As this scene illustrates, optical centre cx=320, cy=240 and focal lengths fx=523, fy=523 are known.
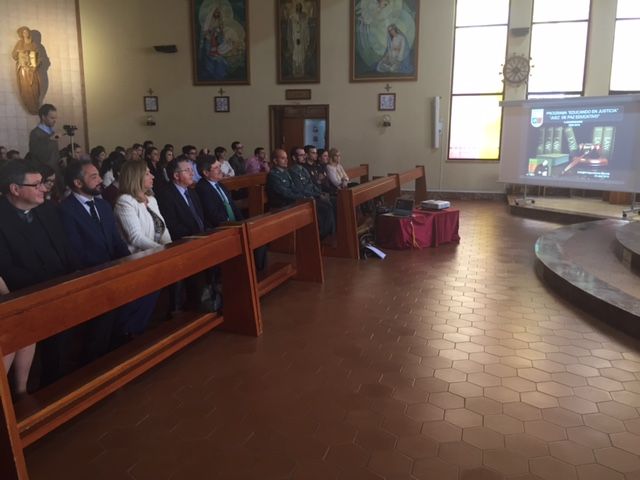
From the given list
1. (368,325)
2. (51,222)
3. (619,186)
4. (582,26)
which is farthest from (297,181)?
(582,26)

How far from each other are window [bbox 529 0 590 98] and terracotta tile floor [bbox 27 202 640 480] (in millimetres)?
7164

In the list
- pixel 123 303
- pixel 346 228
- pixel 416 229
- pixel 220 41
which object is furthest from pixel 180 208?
pixel 220 41

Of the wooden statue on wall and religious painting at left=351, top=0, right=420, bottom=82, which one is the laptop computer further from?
the wooden statue on wall

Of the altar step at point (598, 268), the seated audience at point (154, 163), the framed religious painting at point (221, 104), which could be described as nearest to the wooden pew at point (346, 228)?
the altar step at point (598, 268)

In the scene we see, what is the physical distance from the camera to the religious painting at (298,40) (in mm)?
10773

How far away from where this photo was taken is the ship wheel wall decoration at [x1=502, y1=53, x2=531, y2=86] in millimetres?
9898

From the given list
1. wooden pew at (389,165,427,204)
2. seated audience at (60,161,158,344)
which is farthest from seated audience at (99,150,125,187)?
wooden pew at (389,165,427,204)

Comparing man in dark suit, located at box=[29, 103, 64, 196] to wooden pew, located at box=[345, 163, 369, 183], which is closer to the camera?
man in dark suit, located at box=[29, 103, 64, 196]

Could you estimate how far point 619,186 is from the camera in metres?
7.93

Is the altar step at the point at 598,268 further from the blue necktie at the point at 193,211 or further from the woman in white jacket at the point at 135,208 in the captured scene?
the woman in white jacket at the point at 135,208

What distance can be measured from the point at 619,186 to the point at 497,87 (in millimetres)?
3367

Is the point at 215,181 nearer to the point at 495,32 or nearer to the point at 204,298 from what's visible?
the point at 204,298

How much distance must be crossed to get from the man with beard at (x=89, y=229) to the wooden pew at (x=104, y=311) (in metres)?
0.17

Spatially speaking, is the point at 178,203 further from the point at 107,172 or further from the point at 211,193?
the point at 107,172
